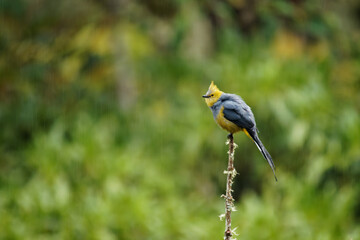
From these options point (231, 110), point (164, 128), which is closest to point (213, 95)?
point (231, 110)

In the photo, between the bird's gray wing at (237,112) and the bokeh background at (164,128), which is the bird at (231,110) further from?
the bokeh background at (164,128)

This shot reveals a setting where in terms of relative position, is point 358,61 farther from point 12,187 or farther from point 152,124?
point 12,187

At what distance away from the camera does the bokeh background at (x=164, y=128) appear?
6.05m

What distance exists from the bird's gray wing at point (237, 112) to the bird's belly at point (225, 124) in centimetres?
2

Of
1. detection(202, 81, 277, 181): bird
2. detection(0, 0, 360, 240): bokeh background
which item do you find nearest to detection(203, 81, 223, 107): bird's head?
detection(202, 81, 277, 181): bird

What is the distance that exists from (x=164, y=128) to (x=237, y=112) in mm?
6443

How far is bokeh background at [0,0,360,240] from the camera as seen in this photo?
605 centimetres

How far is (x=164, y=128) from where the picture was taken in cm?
804

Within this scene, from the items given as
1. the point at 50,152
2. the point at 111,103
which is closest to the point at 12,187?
the point at 50,152

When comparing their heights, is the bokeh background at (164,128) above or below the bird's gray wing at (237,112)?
above

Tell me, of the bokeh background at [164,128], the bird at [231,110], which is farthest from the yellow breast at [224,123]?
the bokeh background at [164,128]

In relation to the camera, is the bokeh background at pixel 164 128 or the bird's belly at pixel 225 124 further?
the bokeh background at pixel 164 128

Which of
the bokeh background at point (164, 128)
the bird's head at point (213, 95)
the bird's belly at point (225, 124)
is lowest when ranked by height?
the bird's belly at point (225, 124)

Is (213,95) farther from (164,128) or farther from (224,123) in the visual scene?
(164,128)
